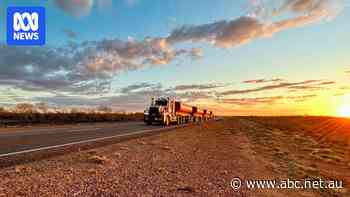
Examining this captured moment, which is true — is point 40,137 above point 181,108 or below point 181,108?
below

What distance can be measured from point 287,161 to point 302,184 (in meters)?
4.39

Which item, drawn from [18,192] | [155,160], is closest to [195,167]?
[155,160]

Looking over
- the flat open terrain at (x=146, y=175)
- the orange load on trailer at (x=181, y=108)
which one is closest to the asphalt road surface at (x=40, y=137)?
the flat open terrain at (x=146, y=175)

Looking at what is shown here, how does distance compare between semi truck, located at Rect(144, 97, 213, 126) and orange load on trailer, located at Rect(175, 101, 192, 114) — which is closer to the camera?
semi truck, located at Rect(144, 97, 213, 126)

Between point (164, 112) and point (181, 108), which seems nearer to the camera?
point (164, 112)

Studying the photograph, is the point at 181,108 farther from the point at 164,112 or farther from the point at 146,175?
the point at 146,175

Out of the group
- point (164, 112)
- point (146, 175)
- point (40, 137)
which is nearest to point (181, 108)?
point (164, 112)

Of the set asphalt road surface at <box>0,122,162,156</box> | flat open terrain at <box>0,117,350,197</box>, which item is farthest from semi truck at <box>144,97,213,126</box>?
flat open terrain at <box>0,117,350,197</box>

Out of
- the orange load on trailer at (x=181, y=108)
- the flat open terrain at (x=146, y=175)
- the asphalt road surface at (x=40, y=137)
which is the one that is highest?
the orange load on trailer at (x=181, y=108)

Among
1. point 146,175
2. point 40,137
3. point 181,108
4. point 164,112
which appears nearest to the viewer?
point 146,175

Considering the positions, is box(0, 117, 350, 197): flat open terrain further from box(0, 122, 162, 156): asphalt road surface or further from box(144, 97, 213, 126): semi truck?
box(144, 97, 213, 126): semi truck

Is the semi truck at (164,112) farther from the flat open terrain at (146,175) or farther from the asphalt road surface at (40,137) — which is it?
the flat open terrain at (146,175)

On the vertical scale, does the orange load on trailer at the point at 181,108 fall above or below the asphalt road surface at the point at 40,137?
above

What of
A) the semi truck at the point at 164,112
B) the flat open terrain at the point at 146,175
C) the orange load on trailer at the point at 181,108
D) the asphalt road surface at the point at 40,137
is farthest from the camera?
the orange load on trailer at the point at 181,108
